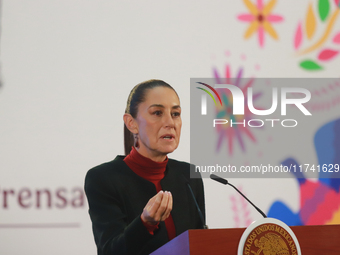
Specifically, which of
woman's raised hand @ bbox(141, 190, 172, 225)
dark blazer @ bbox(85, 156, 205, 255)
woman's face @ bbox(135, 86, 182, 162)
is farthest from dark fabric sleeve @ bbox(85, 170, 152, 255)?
woman's face @ bbox(135, 86, 182, 162)

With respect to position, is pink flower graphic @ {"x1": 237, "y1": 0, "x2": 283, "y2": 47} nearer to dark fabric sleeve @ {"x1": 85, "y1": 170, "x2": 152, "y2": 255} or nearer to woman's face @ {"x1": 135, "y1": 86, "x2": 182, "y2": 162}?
woman's face @ {"x1": 135, "y1": 86, "x2": 182, "y2": 162}

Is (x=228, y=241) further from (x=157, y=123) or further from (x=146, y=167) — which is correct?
(x=157, y=123)

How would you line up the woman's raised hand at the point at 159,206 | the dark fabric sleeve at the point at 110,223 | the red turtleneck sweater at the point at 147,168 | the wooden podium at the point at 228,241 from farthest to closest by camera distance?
1. the red turtleneck sweater at the point at 147,168
2. the dark fabric sleeve at the point at 110,223
3. the woman's raised hand at the point at 159,206
4. the wooden podium at the point at 228,241

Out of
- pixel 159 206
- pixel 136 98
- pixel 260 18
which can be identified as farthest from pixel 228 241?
pixel 260 18

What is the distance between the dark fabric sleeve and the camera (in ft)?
5.23

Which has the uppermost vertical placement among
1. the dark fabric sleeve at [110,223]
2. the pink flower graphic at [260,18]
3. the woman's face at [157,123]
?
the pink flower graphic at [260,18]

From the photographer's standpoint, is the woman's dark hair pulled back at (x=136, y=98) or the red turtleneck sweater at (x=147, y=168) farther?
the woman's dark hair pulled back at (x=136, y=98)

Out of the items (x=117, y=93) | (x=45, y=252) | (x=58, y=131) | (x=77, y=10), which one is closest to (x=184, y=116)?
(x=117, y=93)

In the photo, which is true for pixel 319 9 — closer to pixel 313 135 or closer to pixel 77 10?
pixel 313 135

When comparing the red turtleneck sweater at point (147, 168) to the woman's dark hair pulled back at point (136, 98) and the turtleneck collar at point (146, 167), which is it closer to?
the turtleneck collar at point (146, 167)

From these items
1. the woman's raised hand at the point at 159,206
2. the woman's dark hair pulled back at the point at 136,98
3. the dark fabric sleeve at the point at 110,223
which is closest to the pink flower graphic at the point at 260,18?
the woman's dark hair pulled back at the point at 136,98

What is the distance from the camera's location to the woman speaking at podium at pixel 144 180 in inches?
75.2

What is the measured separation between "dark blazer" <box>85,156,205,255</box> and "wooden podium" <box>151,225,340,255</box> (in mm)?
482

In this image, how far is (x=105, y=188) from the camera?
2.04 metres
